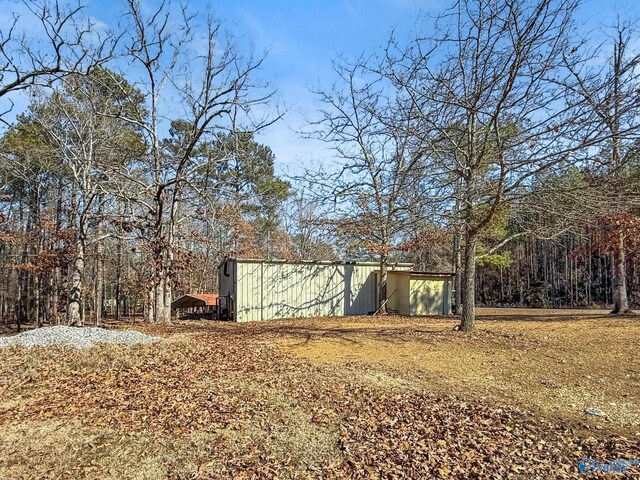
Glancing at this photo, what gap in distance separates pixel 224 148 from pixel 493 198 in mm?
6857

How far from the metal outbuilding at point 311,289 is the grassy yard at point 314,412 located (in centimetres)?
736

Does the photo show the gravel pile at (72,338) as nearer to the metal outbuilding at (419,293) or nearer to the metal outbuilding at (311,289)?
the metal outbuilding at (311,289)

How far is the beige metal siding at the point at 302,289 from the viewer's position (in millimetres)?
14305

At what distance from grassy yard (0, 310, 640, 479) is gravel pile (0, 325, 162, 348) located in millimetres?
581

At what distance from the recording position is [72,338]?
284 inches

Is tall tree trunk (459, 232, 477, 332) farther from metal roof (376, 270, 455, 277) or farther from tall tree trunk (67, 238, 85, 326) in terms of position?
tall tree trunk (67, 238, 85, 326)

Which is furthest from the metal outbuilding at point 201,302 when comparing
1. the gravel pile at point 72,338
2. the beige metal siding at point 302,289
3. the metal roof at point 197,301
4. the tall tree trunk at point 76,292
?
the gravel pile at point 72,338

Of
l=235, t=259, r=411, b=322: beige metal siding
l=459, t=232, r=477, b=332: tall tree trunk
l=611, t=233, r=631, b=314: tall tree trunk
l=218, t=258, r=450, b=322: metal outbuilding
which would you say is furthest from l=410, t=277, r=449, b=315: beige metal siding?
l=459, t=232, r=477, b=332: tall tree trunk

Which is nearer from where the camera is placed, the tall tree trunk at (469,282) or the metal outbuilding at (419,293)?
the tall tree trunk at (469,282)

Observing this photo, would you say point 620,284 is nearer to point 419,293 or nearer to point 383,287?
point 419,293

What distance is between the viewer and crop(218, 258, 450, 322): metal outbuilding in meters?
14.3

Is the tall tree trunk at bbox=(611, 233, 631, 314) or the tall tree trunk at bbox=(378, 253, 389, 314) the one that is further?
the tall tree trunk at bbox=(378, 253, 389, 314)

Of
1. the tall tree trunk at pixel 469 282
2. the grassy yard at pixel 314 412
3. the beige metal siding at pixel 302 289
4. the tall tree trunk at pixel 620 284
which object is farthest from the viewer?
the beige metal siding at pixel 302 289

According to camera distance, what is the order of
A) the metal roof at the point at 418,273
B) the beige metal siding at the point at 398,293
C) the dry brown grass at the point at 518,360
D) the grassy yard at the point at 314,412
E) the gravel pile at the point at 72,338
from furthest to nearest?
1. the beige metal siding at the point at 398,293
2. the metal roof at the point at 418,273
3. the gravel pile at the point at 72,338
4. the dry brown grass at the point at 518,360
5. the grassy yard at the point at 314,412
